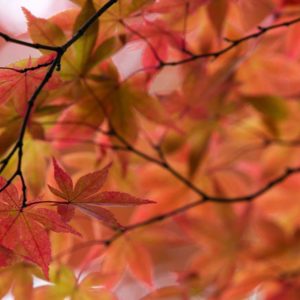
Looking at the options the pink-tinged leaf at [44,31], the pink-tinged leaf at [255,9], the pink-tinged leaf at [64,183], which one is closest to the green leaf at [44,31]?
the pink-tinged leaf at [44,31]

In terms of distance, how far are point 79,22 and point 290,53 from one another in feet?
1.13

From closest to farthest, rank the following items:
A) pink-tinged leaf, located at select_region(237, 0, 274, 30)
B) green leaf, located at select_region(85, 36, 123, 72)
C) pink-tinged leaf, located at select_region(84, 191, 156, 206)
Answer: pink-tinged leaf, located at select_region(84, 191, 156, 206)
green leaf, located at select_region(85, 36, 123, 72)
pink-tinged leaf, located at select_region(237, 0, 274, 30)

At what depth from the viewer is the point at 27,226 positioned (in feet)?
1.40

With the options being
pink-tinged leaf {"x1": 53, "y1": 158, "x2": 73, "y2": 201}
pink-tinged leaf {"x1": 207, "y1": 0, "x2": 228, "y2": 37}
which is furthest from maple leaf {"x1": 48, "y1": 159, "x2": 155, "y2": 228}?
pink-tinged leaf {"x1": 207, "y1": 0, "x2": 228, "y2": 37}

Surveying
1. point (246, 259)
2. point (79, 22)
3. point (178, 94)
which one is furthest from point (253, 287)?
point (79, 22)

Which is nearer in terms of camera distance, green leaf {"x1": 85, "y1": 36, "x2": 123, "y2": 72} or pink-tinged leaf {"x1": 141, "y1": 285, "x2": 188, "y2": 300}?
green leaf {"x1": 85, "y1": 36, "x2": 123, "y2": 72}

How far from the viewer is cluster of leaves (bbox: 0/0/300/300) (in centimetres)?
44

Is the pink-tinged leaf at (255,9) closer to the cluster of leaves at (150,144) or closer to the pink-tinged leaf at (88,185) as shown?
the cluster of leaves at (150,144)

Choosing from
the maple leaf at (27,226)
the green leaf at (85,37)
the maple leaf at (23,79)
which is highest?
the green leaf at (85,37)

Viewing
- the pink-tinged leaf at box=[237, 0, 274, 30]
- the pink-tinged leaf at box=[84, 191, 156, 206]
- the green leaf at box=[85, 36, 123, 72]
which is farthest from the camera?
the pink-tinged leaf at box=[237, 0, 274, 30]

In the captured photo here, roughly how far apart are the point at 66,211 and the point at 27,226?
0.04 meters

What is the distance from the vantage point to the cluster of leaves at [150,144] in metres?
0.44

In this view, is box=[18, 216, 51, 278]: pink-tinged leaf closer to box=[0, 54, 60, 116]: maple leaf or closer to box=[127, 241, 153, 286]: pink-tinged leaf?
box=[0, 54, 60, 116]: maple leaf

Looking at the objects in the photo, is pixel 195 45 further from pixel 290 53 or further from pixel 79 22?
pixel 79 22
